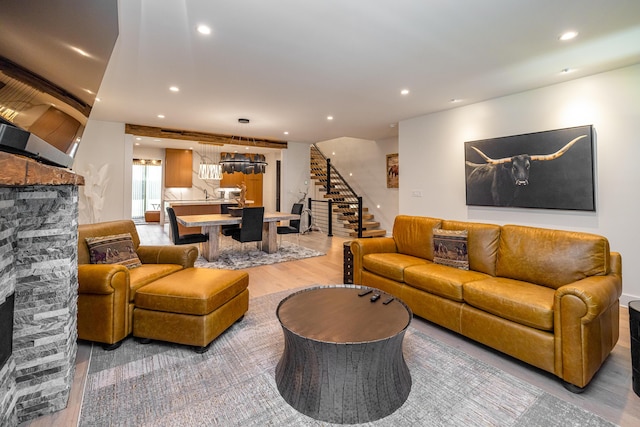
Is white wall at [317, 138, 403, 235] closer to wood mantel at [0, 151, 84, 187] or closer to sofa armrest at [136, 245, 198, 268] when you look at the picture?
sofa armrest at [136, 245, 198, 268]

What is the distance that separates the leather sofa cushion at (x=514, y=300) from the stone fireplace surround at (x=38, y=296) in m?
2.80

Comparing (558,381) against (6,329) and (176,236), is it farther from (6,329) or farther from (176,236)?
(176,236)

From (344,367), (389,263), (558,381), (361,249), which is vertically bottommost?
(558,381)

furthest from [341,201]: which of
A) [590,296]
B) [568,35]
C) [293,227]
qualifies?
[590,296]

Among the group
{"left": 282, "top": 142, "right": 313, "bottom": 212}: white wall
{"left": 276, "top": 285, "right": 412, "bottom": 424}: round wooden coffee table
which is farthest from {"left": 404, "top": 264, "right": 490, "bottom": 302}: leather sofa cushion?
{"left": 282, "top": 142, "right": 313, "bottom": 212}: white wall

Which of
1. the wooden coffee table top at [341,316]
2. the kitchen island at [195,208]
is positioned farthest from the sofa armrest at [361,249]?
the kitchen island at [195,208]

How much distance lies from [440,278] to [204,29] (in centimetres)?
301

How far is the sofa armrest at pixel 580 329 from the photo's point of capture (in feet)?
5.91

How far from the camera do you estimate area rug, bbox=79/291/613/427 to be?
1604 mm

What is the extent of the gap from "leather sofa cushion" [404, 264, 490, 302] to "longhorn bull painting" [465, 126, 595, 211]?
6.28ft

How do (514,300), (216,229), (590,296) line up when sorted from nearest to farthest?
(590,296)
(514,300)
(216,229)

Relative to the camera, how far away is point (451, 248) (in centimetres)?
308

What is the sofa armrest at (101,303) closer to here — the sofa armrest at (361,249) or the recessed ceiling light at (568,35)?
the sofa armrest at (361,249)

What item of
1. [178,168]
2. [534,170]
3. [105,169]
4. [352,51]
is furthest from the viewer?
[178,168]
